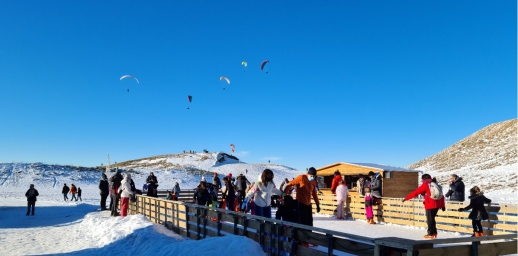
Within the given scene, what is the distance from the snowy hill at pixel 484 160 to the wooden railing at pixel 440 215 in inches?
1239

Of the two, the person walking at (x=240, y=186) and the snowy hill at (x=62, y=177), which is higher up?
the person walking at (x=240, y=186)

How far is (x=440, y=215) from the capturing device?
11312 millimetres

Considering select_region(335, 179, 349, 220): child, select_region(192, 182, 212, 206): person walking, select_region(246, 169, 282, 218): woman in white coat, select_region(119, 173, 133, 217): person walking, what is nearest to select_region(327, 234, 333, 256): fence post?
select_region(246, 169, 282, 218): woman in white coat

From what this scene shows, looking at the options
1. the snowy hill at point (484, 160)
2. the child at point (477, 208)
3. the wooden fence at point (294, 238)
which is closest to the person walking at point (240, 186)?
the wooden fence at point (294, 238)

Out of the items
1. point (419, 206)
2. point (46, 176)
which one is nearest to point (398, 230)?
point (419, 206)

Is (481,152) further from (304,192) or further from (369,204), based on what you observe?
(304,192)

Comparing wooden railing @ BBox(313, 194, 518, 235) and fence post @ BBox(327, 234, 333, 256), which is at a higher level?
fence post @ BBox(327, 234, 333, 256)

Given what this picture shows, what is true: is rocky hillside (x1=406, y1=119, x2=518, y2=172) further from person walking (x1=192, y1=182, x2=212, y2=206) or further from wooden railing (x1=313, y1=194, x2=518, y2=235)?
person walking (x1=192, y1=182, x2=212, y2=206)

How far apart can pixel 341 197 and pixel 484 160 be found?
64409mm

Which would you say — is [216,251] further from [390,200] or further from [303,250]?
[390,200]

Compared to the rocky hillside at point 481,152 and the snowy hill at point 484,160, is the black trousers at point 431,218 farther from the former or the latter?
the rocky hillside at point 481,152

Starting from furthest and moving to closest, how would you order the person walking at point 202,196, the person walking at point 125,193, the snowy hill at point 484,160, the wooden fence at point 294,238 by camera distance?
the snowy hill at point 484,160, the person walking at point 125,193, the person walking at point 202,196, the wooden fence at point 294,238

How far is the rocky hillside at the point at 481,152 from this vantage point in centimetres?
6419

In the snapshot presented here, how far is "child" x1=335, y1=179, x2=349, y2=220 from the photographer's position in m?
14.8
